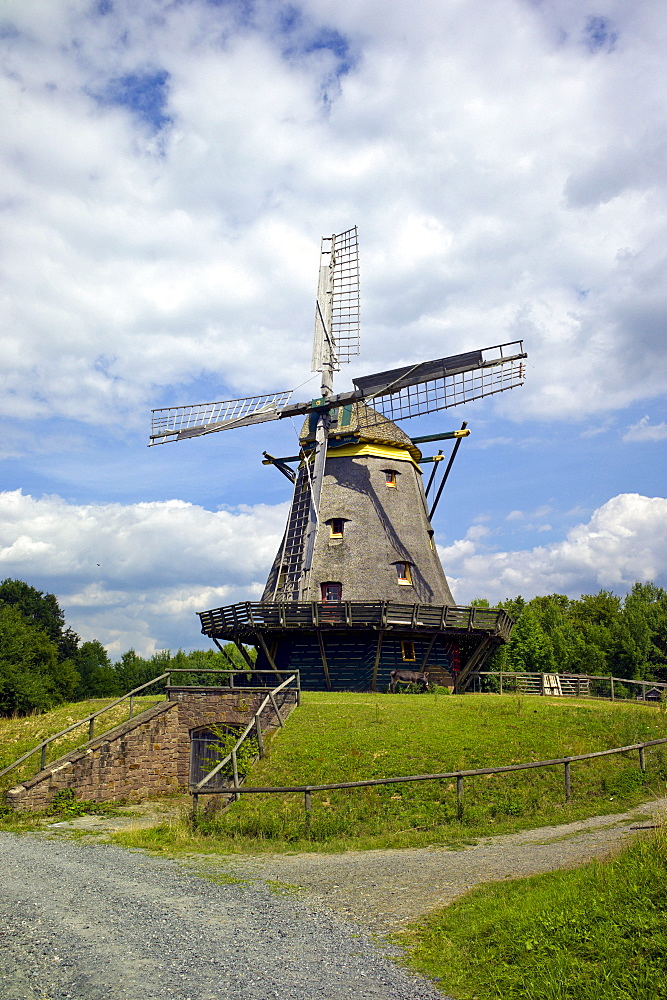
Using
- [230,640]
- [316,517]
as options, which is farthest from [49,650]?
[316,517]

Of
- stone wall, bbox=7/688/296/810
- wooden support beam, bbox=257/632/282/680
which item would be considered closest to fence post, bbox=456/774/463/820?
stone wall, bbox=7/688/296/810

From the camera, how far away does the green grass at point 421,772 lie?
42.8ft

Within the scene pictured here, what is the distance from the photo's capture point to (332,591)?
2822 centimetres

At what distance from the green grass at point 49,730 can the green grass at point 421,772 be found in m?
3.96

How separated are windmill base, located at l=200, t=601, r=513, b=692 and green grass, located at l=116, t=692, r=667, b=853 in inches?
197

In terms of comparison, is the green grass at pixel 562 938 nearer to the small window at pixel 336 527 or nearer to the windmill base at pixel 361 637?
the windmill base at pixel 361 637

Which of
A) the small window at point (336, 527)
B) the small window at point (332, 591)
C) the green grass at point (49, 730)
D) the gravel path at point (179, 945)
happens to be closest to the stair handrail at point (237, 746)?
the gravel path at point (179, 945)

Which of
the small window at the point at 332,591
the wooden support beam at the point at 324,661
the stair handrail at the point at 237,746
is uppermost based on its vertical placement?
the small window at the point at 332,591

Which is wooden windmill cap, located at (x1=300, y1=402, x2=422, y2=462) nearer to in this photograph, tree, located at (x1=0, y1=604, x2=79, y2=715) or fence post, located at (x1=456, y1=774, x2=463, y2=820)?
tree, located at (x1=0, y1=604, x2=79, y2=715)

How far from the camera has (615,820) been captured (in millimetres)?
12172

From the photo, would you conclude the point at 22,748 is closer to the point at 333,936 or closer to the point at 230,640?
the point at 230,640

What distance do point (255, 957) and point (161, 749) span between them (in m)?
14.7

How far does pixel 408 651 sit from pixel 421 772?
469 inches

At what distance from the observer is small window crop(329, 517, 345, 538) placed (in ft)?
96.1
